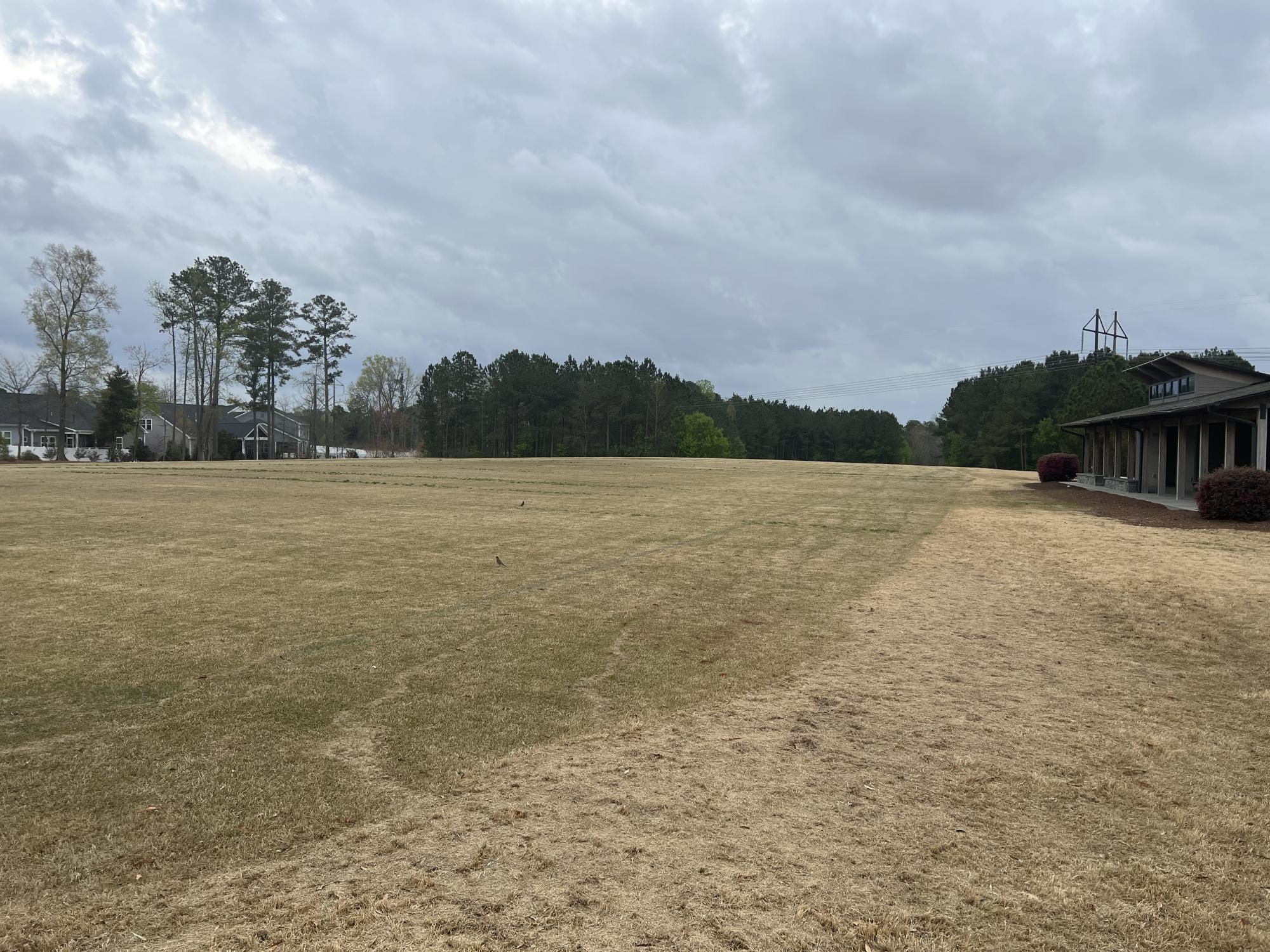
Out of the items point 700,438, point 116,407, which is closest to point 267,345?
point 116,407

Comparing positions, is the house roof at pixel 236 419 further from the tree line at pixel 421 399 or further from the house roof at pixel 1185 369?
the house roof at pixel 1185 369

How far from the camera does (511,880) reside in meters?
3.12

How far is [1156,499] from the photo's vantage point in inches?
949

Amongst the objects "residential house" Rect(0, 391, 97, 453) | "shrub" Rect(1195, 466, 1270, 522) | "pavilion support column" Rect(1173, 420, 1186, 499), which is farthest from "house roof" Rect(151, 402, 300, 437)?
"shrub" Rect(1195, 466, 1270, 522)

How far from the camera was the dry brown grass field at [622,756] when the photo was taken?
115 inches

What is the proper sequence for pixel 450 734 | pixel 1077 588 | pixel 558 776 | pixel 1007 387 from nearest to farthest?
pixel 558 776
pixel 450 734
pixel 1077 588
pixel 1007 387

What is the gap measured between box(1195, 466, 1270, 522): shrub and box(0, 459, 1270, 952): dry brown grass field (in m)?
7.38

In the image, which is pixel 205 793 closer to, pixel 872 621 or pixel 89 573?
pixel 872 621

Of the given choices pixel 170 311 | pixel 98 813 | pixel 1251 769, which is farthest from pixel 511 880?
pixel 170 311

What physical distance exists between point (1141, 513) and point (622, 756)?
65.8ft

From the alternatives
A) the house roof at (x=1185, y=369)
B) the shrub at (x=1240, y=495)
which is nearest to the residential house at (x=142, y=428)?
the house roof at (x=1185, y=369)

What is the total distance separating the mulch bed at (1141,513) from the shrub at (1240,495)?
8.5 inches

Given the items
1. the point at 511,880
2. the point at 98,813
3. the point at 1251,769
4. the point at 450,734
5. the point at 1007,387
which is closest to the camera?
the point at 511,880

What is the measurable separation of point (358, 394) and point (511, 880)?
9276cm
